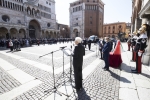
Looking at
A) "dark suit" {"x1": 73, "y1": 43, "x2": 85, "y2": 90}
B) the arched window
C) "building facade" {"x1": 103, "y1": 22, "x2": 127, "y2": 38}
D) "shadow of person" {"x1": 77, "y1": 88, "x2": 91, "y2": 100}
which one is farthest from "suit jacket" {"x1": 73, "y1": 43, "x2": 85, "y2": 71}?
Result: "building facade" {"x1": 103, "y1": 22, "x2": 127, "y2": 38}

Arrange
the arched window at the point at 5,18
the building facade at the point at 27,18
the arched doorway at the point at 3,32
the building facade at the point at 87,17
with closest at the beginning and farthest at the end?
the arched doorway at the point at 3,32 → the building facade at the point at 27,18 → the arched window at the point at 5,18 → the building facade at the point at 87,17

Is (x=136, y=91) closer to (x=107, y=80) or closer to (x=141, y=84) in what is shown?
(x=141, y=84)

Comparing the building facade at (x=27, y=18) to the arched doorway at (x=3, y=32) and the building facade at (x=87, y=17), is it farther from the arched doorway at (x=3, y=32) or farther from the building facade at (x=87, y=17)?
the building facade at (x=87, y=17)

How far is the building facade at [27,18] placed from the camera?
87.7 feet

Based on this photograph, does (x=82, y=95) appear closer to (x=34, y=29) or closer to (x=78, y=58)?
(x=78, y=58)

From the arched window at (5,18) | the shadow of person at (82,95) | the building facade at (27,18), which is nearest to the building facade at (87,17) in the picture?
the building facade at (27,18)

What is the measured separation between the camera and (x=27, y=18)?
3195cm

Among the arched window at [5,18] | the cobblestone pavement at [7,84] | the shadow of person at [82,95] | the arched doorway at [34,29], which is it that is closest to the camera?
the shadow of person at [82,95]

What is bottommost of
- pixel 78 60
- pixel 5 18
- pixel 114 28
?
pixel 78 60

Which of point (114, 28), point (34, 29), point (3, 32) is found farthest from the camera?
point (114, 28)

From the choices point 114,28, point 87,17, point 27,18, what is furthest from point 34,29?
point 114,28

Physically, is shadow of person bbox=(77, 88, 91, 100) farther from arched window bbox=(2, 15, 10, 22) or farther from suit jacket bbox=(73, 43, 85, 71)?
arched window bbox=(2, 15, 10, 22)

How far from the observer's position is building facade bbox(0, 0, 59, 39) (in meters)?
26.7

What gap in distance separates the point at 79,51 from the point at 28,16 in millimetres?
34388
